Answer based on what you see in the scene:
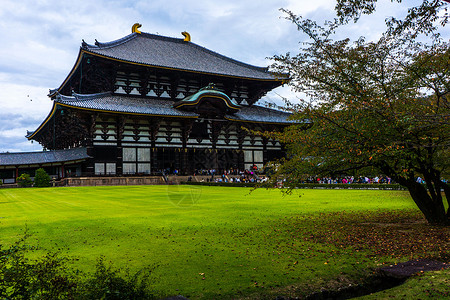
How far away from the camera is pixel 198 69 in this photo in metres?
46.3

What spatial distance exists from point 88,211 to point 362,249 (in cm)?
1160

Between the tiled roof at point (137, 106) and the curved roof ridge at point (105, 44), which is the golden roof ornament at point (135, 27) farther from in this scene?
the tiled roof at point (137, 106)

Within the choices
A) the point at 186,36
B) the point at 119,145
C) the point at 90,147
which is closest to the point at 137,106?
the point at 119,145

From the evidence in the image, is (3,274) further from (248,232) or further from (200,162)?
(200,162)

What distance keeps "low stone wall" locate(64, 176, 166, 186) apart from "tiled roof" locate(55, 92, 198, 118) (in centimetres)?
727

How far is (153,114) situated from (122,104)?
3917 millimetres

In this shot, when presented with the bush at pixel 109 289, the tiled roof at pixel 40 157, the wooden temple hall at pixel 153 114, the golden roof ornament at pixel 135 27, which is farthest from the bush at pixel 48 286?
the golden roof ornament at pixel 135 27

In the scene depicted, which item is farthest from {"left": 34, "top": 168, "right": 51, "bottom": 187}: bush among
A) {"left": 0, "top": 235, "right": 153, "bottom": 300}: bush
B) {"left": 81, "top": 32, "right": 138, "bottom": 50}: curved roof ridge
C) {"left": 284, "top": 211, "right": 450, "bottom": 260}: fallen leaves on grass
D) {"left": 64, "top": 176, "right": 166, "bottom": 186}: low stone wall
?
{"left": 0, "top": 235, "right": 153, "bottom": 300}: bush

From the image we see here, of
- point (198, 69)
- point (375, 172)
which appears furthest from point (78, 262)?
point (198, 69)

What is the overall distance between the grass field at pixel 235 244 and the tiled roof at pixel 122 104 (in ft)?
75.3

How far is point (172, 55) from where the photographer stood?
49438 millimetres

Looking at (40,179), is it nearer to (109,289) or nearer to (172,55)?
(172,55)

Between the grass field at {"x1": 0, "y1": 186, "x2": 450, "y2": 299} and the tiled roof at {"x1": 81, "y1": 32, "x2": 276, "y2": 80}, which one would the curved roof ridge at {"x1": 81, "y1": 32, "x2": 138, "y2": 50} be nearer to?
the tiled roof at {"x1": 81, "y1": 32, "x2": 276, "y2": 80}

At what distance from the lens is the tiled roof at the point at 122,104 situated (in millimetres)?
35781
